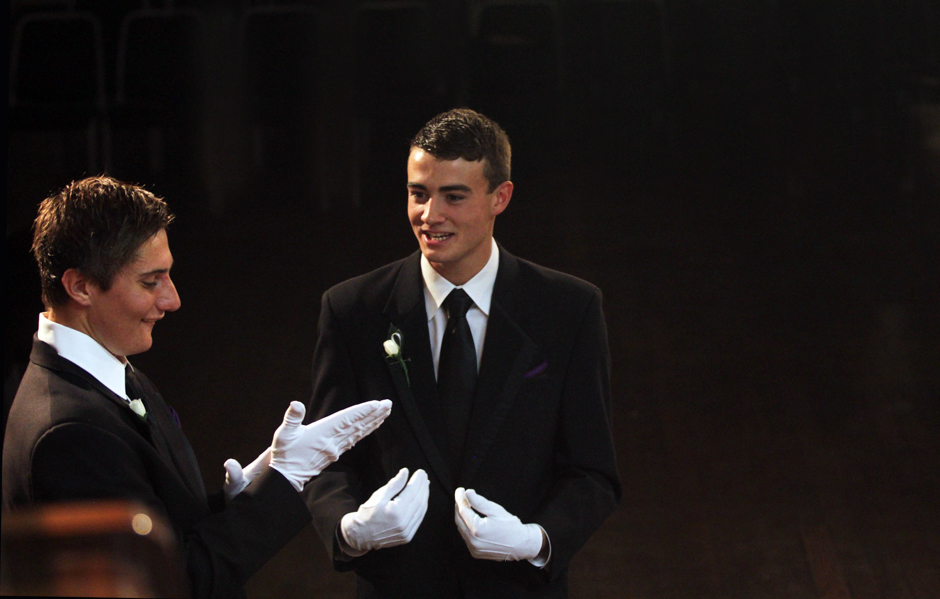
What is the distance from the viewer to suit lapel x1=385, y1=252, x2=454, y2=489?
223 cm

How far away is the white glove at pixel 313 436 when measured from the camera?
1992mm

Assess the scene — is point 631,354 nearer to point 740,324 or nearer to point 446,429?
point 740,324

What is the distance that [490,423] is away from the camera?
2.22m

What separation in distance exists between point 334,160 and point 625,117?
114 centimetres

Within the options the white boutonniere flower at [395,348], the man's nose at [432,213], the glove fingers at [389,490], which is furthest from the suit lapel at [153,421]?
the man's nose at [432,213]

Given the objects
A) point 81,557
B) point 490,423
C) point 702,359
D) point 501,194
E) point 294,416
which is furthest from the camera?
point 702,359

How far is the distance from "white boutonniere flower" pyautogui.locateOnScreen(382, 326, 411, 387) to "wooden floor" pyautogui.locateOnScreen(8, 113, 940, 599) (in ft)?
5.05

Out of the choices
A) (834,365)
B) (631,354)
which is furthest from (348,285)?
(834,365)

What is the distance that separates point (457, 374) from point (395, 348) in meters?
0.14

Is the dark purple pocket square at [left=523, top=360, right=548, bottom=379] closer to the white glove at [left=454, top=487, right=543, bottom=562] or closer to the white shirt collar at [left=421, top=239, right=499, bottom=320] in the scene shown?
the white shirt collar at [left=421, top=239, right=499, bottom=320]

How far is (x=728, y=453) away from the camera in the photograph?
380 centimetres

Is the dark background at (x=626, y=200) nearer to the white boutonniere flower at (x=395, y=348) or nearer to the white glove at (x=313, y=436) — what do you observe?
the white boutonniere flower at (x=395, y=348)

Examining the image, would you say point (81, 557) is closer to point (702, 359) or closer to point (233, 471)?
point (233, 471)

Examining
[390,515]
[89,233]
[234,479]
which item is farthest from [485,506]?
[89,233]
